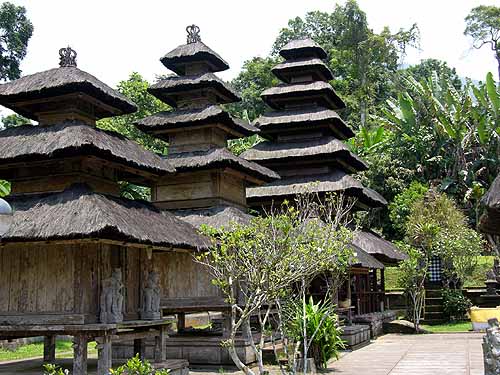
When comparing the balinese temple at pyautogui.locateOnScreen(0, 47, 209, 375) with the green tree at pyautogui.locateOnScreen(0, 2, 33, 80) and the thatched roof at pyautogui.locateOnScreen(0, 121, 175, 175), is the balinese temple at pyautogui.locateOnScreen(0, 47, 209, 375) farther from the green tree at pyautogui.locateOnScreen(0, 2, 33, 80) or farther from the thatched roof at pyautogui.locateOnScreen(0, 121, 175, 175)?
the green tree at pyautogui.locateOnScreen(0, 2, 33, 80)

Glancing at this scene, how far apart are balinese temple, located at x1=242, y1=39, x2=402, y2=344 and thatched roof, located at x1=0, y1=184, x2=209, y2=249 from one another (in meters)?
11.7

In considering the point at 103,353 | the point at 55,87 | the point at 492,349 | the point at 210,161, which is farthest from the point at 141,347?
the point at 492,349

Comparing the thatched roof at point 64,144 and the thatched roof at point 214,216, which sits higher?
the thatched roof at point 64,144

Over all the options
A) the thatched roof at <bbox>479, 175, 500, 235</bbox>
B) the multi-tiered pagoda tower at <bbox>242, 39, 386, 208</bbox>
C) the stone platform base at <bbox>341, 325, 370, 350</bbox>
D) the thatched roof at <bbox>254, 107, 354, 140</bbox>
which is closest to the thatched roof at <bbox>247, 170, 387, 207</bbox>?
the multi-tiered pagoda tower at <bbox>242, 39, 386, 208</bbox>

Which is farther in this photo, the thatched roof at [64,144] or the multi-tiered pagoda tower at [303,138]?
the multi-tiered pagoda tower at [303,138]

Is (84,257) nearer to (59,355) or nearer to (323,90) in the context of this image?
(59,355)

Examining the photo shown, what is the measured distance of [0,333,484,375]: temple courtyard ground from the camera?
15.5 m

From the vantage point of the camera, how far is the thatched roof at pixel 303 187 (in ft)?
83.7

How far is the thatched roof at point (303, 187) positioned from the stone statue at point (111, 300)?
509 inches

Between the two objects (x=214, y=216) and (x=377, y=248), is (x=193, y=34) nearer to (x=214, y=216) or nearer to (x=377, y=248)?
(x=214, y=216)

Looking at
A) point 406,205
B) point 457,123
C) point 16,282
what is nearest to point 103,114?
point 16,282

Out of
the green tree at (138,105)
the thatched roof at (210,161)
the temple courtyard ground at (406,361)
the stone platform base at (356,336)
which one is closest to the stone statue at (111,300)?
the temple courtyard ground at (406,361)

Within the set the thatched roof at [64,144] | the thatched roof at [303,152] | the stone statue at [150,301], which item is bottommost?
the stone statue at [150,301]

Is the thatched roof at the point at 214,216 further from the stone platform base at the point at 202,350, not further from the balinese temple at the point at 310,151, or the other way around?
the balinese temple at the point at 310,151
